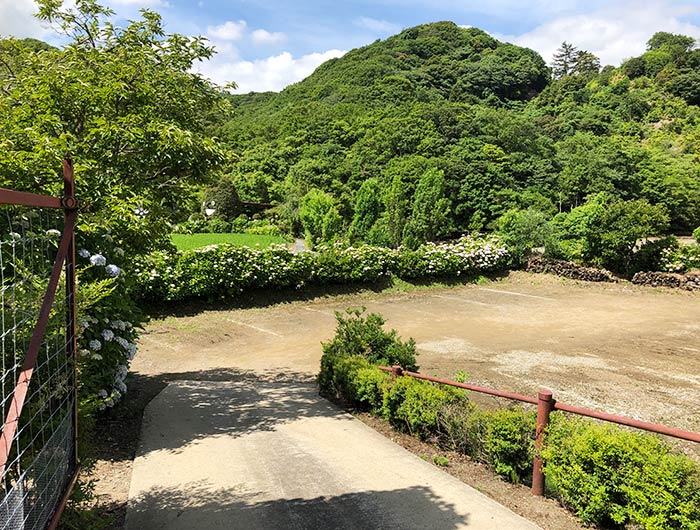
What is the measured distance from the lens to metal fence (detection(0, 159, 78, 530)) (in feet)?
5.64

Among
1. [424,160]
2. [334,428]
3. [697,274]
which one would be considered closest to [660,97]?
[424,160]

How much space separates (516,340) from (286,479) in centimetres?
818

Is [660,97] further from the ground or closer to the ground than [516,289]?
further from the ground

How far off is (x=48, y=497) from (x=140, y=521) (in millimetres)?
1331

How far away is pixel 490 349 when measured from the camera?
33.0 feet

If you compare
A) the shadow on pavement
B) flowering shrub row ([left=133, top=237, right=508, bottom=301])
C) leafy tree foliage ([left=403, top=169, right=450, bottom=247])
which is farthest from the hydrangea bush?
leafy tree foliage ([left=403, top=169, right=450, bottom=247])

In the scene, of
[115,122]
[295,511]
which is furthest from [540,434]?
[115,122]

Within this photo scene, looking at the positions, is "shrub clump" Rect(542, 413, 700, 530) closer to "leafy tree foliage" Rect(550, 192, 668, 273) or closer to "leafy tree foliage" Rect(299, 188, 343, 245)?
"leafy tree foliage" Rect(550, 192, 668, 273)

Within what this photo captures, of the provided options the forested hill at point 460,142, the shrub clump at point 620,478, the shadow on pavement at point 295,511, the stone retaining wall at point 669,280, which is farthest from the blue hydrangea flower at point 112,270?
the forested hill at point 460,142

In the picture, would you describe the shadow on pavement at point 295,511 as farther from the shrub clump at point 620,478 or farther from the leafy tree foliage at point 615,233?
the leafy tree foliage at point 615,233

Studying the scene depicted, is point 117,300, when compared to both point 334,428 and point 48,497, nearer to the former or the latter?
point 334,428

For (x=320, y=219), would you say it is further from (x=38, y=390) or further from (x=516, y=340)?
(x=38, y=390)

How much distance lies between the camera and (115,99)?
18.3ft

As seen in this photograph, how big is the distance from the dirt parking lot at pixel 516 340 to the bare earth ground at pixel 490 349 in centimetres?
3
